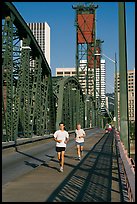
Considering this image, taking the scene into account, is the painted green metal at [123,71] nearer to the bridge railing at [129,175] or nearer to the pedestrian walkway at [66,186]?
the bridge railing at [129,175]

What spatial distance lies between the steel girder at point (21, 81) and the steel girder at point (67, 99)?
13.9ft

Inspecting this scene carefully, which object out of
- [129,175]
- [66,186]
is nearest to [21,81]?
[66,186]

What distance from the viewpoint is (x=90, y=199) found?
24.7ft

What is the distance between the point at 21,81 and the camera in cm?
2442

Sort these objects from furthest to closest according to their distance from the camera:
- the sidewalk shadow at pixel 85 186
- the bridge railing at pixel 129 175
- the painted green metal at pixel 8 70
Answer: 1. the painted green metal at pixel 8 70
2. the sidewalk shadow at pixel 85 186
3. the bridge railing at pixel 129 175

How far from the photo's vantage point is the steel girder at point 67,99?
40375 mm

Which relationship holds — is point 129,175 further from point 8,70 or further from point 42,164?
point 8,70

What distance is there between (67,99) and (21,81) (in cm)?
2410

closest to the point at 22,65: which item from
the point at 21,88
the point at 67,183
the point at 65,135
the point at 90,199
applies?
the point at 21,88

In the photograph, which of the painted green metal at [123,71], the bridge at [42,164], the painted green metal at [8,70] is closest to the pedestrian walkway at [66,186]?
the bridge at [42,164]

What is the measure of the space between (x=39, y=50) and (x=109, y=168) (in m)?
17.9

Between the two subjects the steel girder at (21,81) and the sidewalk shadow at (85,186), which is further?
the steel girder at (21,81)

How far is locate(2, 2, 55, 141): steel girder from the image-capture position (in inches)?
866

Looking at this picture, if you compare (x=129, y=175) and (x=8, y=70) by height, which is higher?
(x=8, y=70)
